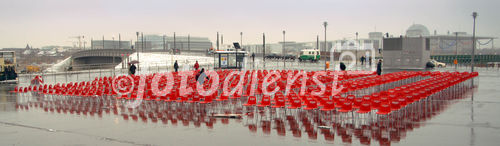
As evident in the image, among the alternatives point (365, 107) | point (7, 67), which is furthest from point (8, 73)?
point (365, 107)

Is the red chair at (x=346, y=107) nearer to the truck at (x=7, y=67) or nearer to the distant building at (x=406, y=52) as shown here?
the distant building at (x=406, y=52)

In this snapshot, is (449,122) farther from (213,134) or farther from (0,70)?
(0,70)

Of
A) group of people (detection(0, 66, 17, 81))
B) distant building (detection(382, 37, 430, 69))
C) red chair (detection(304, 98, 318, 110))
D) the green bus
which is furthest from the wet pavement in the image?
the green bus

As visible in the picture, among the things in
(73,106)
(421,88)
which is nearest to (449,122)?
(421,88)

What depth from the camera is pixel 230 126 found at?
11344 millimetres

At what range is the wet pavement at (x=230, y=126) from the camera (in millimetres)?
9512

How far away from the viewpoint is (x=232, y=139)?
9.66m

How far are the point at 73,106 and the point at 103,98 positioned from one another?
7.36ft

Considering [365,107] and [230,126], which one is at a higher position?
[365,107]

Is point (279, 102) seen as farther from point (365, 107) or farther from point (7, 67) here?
point (7, 67)

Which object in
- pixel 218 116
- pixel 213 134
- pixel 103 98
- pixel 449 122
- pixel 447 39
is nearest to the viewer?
pixel 213 134

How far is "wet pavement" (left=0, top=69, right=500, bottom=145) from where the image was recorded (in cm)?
951

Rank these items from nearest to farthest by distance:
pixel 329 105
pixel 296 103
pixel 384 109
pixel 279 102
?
pixel 384 109 → pixel 329 105 → pixel 296 103 → pixel 279 102

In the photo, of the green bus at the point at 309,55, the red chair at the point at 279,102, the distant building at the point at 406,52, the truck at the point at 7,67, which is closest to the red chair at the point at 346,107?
the red chair at the point at 279,102
